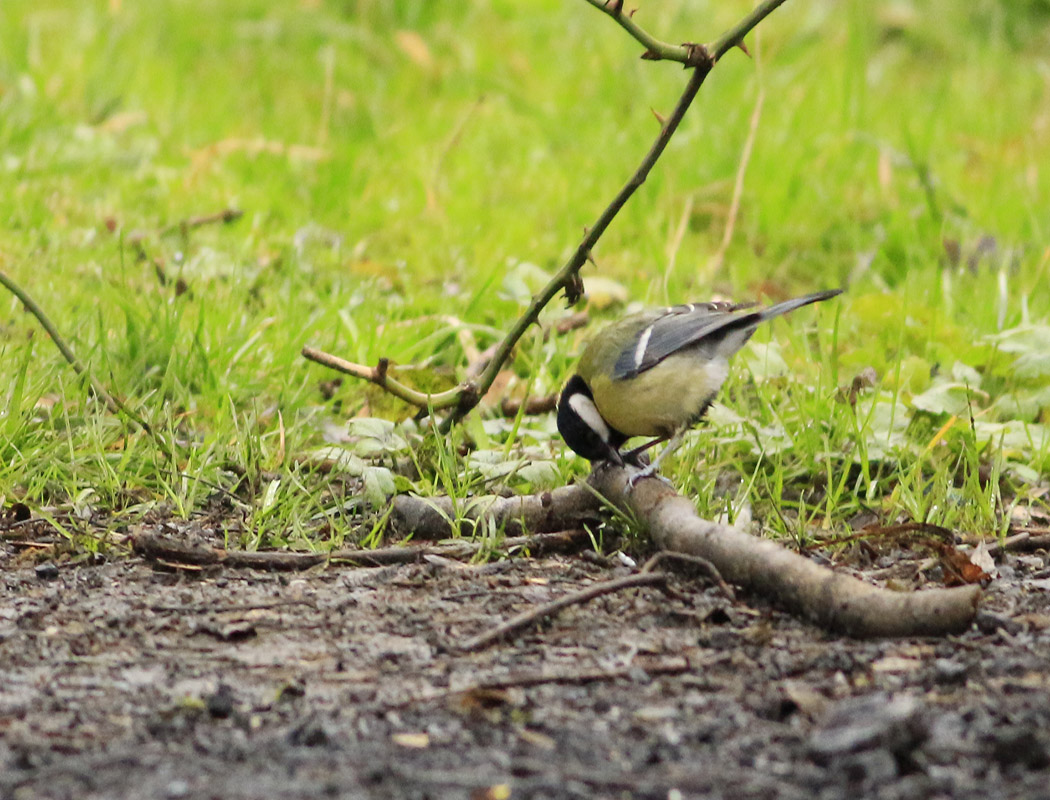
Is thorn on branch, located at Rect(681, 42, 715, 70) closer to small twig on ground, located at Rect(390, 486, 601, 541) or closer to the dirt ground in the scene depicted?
small twig on ground, located at Rect(390, 486, 601, 541)

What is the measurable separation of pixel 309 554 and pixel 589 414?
3.25 feet

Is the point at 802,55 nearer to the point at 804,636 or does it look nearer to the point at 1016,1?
the point at 1016,1

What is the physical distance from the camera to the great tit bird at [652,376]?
371cm

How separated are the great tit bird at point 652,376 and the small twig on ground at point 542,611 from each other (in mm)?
1009

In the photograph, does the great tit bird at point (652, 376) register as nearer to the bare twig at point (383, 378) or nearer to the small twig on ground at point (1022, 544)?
the bare twig at point (383, 378)

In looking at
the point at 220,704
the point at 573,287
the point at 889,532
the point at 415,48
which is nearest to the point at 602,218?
the point at 573,287

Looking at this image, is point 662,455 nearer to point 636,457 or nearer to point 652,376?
point 636,457

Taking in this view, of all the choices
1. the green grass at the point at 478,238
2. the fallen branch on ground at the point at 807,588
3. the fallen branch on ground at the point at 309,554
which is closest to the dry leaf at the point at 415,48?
the green grass at the point at 478,238

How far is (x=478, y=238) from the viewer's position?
5.66 meters

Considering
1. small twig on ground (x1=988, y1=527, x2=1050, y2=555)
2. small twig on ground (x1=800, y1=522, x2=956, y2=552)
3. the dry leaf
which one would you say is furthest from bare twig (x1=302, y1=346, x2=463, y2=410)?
the dry leaf

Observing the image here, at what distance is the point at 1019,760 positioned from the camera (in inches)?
71.1

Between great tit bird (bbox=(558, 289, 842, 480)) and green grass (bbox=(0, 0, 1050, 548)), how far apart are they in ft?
0.38

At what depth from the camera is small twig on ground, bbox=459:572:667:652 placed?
2.39 m

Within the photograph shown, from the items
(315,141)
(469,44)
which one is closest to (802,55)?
(469,44)
